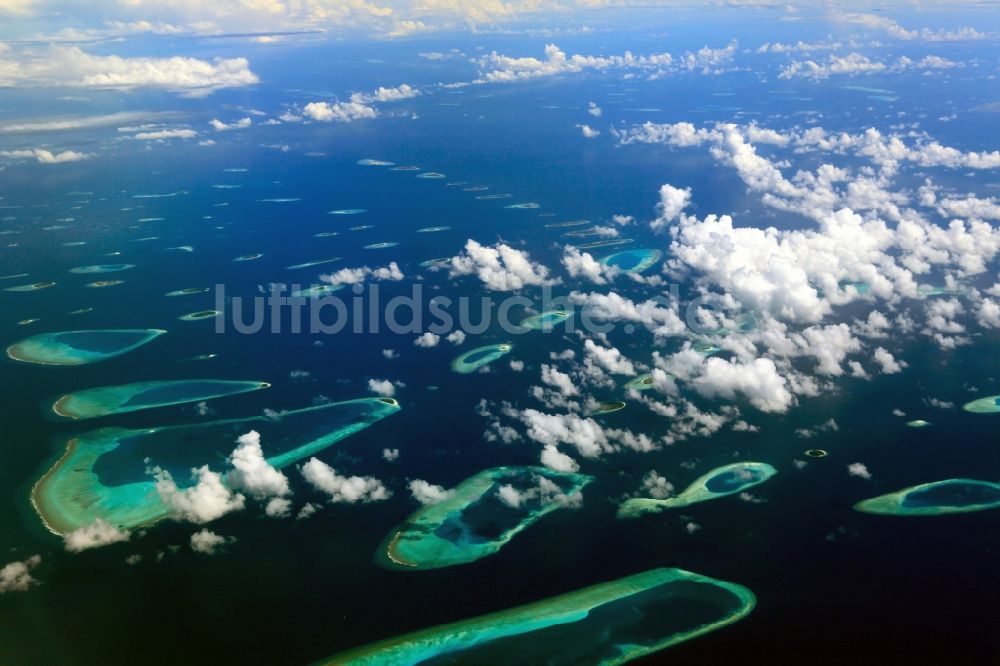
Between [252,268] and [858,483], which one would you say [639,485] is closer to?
[858,483]

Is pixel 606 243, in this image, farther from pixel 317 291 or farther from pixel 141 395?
pixel 141 395

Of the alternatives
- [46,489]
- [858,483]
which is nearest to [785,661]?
[858,483]

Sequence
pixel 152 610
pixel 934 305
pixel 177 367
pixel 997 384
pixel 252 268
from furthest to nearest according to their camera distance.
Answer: pixel 252 268, pixel 934 305, pixel 177 367, pixel 997 384, pixel 152 610

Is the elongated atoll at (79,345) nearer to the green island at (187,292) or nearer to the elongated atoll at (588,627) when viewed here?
the green island at (187,292)

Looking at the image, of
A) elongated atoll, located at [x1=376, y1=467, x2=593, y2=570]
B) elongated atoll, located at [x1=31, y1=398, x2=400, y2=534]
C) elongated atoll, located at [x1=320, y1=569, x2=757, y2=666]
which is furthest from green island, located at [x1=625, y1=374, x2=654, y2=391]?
elongated atoll, located at [x1=320, y1=569, x2=757, y2=666]

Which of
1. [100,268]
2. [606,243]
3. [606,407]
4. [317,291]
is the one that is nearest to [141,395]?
[317,291]

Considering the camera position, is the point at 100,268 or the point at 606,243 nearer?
the point at 100,268

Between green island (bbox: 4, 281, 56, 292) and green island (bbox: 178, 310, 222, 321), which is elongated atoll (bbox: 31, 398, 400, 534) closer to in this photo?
green island (bbox: 178, 310, 222, 321)

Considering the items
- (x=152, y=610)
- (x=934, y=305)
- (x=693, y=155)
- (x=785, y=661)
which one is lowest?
(x=785, y=661)
